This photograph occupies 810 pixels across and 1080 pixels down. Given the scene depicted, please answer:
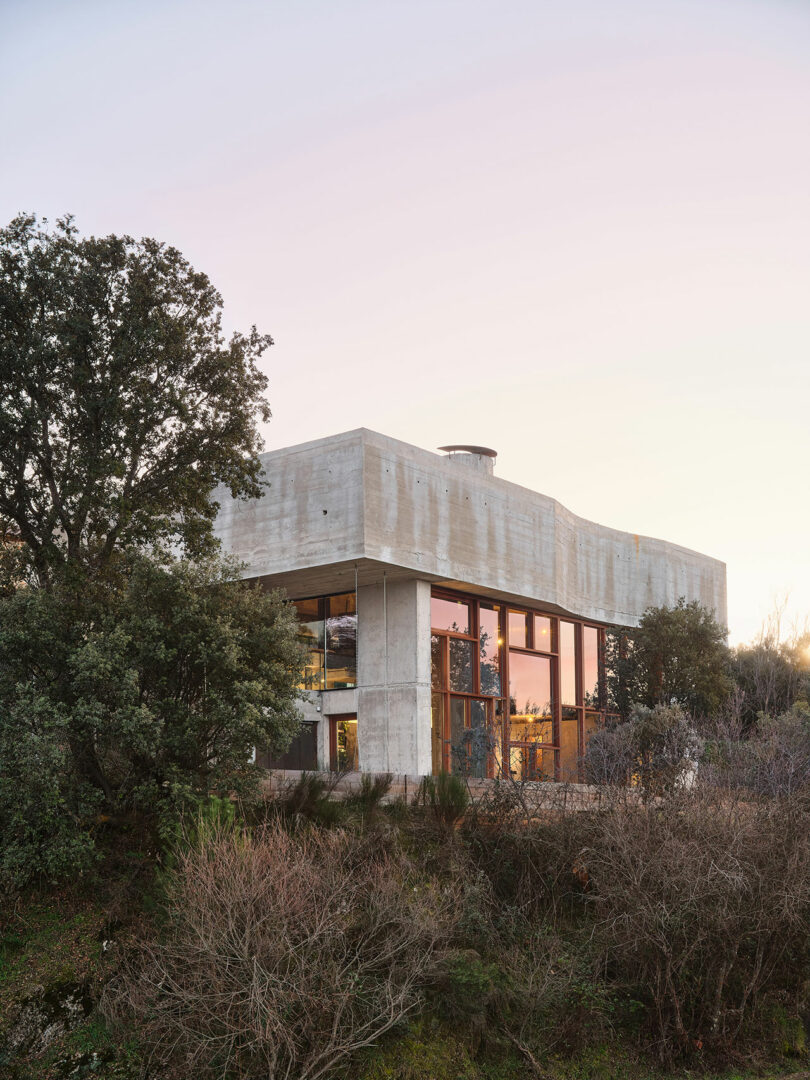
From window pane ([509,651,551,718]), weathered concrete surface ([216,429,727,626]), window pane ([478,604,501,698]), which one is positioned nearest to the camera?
weathered concrete surface ([216,429,727,626])

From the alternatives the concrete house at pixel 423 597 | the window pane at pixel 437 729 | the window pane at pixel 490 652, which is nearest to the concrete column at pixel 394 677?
the concrete house at pixel 423 597

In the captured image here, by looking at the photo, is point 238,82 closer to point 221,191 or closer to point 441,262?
point 221,191

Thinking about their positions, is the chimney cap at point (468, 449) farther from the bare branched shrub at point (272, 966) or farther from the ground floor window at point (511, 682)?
the bare branched shrub at point (272, 966)

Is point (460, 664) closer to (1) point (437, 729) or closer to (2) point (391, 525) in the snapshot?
(1) point (437, 729)

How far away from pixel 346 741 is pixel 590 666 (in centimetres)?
822

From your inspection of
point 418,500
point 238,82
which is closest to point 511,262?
point 418,500

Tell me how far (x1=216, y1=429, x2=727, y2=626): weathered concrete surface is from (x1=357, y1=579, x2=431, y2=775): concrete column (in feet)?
1.59

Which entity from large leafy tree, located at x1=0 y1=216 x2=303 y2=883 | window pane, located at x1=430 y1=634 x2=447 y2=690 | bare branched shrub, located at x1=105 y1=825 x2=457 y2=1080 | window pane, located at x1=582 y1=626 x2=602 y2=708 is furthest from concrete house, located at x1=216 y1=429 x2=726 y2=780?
bare branched shrub, located at x1=105 y1=825 x2=457 y2=1080

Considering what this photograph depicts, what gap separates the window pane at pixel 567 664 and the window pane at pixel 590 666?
14.1 inches

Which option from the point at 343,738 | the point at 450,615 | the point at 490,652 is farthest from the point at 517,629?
the point at 343,738

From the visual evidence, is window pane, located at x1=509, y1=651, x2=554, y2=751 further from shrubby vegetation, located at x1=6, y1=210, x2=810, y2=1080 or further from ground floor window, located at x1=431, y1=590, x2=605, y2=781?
shrubby vegetation, located at x1=6, y1=210, x2=810, y2=1080

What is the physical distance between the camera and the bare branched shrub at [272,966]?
36.2 ft

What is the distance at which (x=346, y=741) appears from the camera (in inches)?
979

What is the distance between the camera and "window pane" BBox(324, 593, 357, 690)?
2478 centimetres
